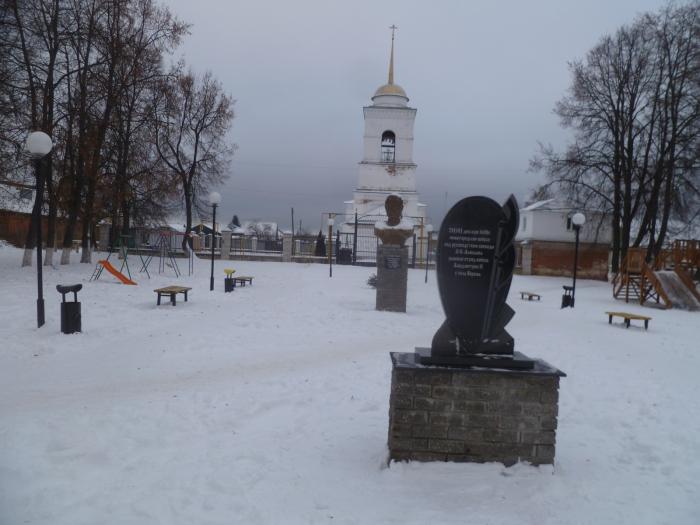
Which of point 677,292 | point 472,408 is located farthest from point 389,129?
point 472,408

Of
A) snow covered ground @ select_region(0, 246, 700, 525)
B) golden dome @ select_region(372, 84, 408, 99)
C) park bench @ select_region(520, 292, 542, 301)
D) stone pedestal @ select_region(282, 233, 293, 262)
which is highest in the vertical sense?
golden dome @ select_region(372, 84, 408, 99)

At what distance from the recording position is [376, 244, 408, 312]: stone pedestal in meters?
12.3

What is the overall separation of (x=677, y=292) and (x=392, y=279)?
11.5 metres

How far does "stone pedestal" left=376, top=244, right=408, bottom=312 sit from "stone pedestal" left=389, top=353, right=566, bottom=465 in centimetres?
853

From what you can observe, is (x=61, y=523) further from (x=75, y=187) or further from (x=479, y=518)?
(x=75, y=187)

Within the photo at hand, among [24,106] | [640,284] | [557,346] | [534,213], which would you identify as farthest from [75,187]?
[534,213]

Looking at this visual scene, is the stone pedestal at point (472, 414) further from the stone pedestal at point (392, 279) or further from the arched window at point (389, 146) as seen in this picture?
the arched window at point (389, 146)

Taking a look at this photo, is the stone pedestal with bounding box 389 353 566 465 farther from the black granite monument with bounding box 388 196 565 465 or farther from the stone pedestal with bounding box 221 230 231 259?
the stone pedestal with bounding box 221 230 231 259

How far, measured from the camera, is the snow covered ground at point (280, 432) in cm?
330

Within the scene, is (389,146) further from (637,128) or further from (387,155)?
(637,128)

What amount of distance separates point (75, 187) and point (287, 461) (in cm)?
1745

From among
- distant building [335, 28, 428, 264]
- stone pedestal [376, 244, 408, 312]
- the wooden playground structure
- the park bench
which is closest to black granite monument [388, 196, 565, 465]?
stone pedestal [376, 244, 408, 312]

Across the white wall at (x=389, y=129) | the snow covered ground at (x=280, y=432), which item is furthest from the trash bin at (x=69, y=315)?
the white wall at (x=389, y=129)

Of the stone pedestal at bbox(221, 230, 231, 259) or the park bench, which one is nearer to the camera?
the park bench
